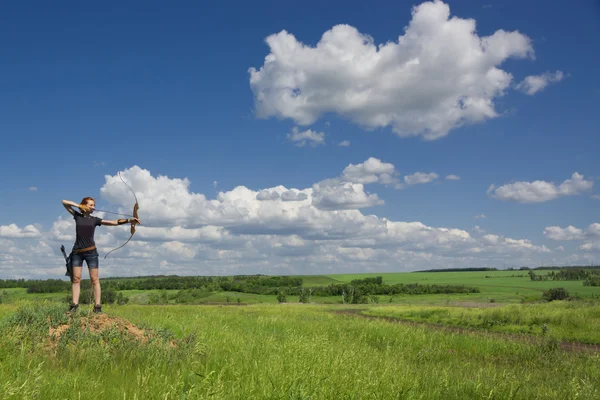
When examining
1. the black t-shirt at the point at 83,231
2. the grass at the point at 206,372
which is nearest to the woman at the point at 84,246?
the black t-shirt at the point at 83,231

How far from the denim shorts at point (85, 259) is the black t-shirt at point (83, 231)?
19 cm

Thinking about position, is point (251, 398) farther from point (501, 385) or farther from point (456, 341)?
point (456, 341)

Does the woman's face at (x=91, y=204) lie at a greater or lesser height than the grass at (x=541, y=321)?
greater

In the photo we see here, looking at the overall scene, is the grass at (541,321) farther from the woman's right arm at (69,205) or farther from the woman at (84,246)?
the woman's right arm at (69,205)

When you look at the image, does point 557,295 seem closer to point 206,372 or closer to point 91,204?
point 91,204

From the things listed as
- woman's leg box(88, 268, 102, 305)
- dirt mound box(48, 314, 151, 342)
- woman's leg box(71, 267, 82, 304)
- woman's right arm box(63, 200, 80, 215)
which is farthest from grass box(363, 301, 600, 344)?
woman's right arm box(63, 200, 80, 215)

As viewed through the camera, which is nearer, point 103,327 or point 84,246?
point 103,327

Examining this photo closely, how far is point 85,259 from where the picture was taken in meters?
11.2

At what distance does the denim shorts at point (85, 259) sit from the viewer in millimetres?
11156

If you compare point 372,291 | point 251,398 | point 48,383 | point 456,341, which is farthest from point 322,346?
point 372,291

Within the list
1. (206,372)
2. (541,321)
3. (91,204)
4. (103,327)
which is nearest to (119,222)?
(91,204)

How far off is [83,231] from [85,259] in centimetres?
74

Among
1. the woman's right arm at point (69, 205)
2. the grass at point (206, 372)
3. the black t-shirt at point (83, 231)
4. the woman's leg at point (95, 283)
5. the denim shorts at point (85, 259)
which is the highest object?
the woman's right arm at point (69, 205)

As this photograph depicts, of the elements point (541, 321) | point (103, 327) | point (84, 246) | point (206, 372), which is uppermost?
point (84, 246)
